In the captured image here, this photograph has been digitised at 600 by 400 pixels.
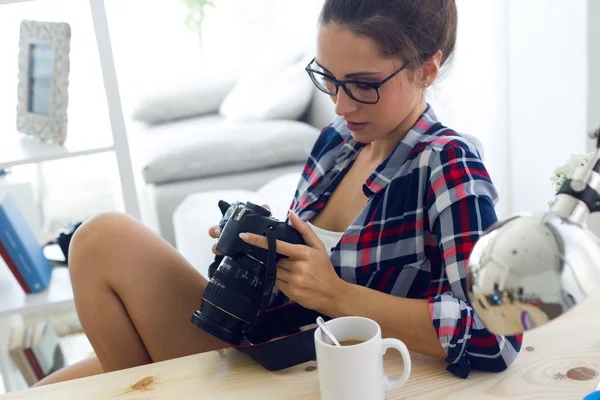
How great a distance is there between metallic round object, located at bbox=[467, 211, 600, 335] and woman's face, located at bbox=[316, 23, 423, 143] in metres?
0.62

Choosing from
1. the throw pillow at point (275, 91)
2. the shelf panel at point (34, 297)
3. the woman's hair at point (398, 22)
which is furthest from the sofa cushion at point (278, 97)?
the woman's hair at point (398, 22)

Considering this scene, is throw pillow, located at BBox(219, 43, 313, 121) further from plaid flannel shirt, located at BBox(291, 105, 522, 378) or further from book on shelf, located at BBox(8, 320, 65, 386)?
plaid flannel shirt, located at BBox(291, 105, 522, 378)

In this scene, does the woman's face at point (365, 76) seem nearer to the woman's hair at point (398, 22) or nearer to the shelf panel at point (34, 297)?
the woman's hair at point (398, 22)

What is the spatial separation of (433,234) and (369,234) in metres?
0.11

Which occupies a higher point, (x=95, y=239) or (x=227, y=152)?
(x=95, y=239)

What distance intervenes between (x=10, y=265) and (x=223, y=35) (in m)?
2.85

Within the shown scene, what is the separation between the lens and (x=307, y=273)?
94 cm

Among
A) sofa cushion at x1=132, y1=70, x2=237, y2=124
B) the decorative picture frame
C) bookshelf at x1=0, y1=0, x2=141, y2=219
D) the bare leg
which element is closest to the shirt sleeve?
the bare leg

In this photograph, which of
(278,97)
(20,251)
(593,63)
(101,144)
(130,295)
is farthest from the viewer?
(278,97)

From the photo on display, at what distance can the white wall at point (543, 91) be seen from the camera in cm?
161

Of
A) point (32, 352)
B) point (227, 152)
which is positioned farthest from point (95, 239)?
point (227, 152)

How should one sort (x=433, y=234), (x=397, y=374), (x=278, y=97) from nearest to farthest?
(x=397, y=374), (x=433, y=234), (x=278, y=97)

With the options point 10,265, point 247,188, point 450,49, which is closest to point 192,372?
point 450,49

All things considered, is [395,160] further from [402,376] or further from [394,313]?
[402,376]
